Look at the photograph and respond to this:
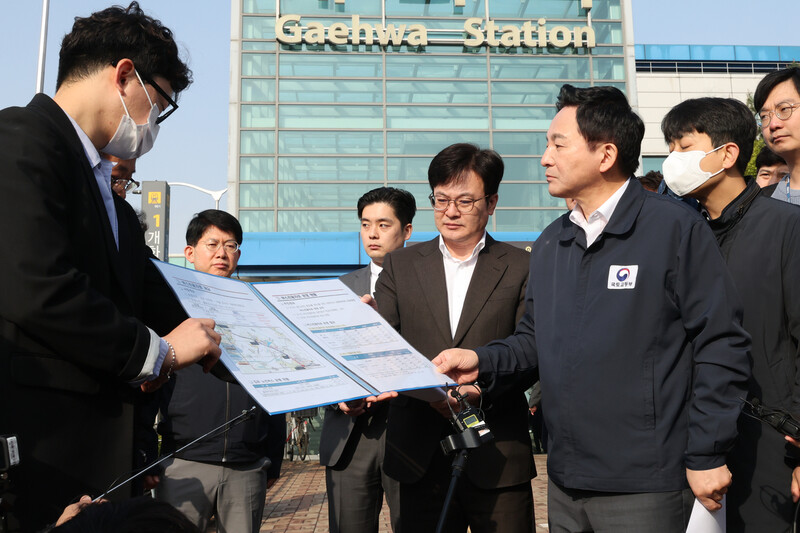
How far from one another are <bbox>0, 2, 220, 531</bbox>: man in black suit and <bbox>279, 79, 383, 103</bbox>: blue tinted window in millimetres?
22601

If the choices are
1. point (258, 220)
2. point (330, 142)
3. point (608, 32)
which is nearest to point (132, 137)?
point (258, 220)

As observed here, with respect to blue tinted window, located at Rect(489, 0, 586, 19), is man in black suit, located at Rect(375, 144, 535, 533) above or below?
below

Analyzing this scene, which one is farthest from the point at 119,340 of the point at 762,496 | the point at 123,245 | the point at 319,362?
the point at 762,496

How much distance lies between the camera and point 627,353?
8.52 feet

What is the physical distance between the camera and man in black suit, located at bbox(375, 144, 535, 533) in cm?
318

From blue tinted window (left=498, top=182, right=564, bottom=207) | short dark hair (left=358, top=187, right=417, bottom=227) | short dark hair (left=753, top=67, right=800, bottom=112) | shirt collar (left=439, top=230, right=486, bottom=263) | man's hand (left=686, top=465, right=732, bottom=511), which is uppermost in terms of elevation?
blue tinted window (left=498, top=182, right=564, bottom=207)

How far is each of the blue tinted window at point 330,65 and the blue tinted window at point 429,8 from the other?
2.05 metres

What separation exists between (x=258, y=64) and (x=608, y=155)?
23.4 metres

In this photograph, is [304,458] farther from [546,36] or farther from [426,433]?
[546,36]

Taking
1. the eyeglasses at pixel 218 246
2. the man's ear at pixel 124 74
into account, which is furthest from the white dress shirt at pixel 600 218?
the eyeglasses at pixel 218 246

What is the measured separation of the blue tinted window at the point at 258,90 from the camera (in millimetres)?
24562

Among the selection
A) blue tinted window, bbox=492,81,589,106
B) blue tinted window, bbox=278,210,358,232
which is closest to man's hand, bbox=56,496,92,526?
blue tinted window, bbox=278,210,358,232

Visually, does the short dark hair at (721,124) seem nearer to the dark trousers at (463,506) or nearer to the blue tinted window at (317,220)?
the dark trousers at (463,506)

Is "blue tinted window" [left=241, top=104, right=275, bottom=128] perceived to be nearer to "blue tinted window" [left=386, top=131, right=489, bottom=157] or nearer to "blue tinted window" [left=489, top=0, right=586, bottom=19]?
"blue tinted window" [left=386, top=131, right=489, bottom=157]
